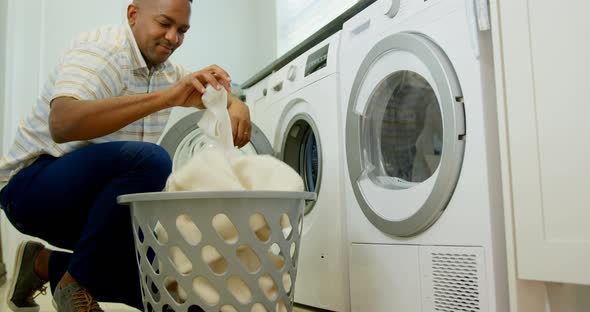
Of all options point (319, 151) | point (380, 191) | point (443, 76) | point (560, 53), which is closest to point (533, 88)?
point (560, 53)

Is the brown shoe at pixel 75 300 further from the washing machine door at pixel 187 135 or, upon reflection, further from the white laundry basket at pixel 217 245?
the washing machine door at pixel 187 135

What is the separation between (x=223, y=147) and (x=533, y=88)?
0.59 meters

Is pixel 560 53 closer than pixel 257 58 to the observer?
Yes

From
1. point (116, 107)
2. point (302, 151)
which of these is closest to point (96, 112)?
point (116, 107)

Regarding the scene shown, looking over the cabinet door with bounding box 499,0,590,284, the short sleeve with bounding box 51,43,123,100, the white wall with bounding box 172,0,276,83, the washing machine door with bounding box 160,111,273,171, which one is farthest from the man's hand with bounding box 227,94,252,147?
the white wall with bounding box 172,0,276,83

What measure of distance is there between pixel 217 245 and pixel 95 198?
454 mm

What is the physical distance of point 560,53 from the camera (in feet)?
2.75

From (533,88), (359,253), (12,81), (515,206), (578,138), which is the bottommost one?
(359,253)

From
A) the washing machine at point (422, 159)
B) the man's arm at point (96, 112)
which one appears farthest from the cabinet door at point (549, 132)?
the man's arm at point (96, 112)

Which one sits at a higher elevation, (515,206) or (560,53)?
(560,53)

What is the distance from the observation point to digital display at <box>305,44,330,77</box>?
156 centimetres

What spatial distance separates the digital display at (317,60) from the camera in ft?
5.11

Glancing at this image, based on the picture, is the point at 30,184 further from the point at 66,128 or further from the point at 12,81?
the point at 12,81

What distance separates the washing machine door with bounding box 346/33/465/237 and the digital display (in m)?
0.26
